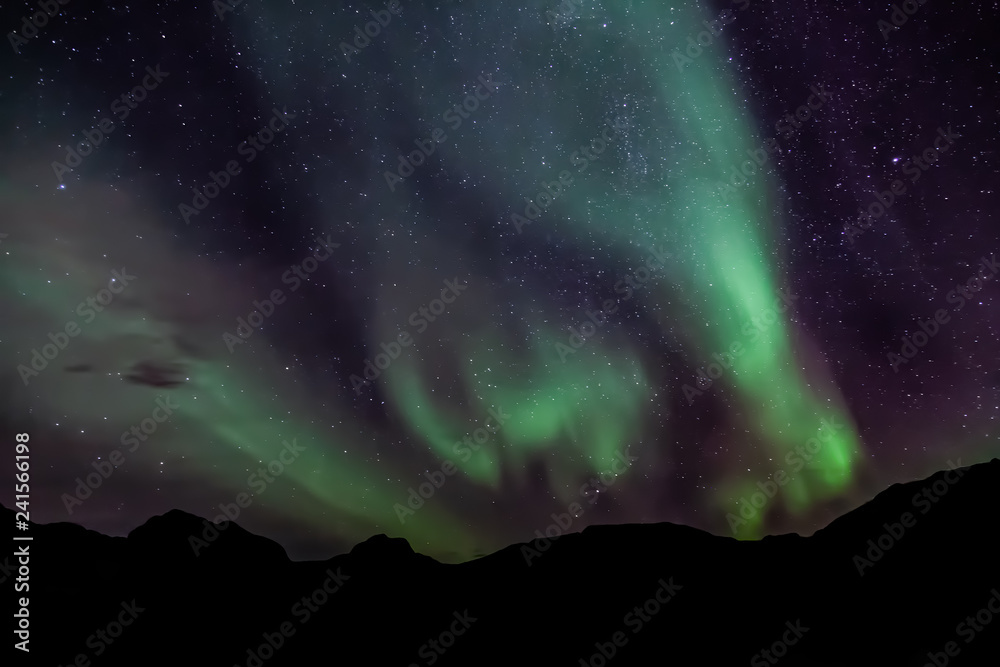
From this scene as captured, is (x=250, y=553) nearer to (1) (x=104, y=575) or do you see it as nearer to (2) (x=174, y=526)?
(2) (x=174, y=526)

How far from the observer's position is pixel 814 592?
2297 cm

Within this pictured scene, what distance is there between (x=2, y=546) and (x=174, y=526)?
7219 mm

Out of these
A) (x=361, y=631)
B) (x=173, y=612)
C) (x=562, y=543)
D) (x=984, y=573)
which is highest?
(x=173, y=612)

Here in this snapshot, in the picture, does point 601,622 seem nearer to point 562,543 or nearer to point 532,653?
point 532,653

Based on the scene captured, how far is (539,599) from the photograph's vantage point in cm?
2661

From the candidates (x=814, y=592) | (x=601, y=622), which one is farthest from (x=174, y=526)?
(x=814, y=592)

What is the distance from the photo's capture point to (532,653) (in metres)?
21.4

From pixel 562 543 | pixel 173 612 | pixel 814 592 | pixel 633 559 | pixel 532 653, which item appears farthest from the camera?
pixel 562 543

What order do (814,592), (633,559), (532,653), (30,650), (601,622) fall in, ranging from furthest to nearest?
1. (633,559)
2. (601,622)
3. (814,592)
4. (532,653)
5. (30,650)

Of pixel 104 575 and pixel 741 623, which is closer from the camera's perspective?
pixel 104 575

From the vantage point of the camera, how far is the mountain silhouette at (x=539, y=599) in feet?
56.2

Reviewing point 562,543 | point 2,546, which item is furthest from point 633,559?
point 2,546

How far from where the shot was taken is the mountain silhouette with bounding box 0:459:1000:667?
17.1m

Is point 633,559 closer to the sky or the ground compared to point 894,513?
closer to the sky
